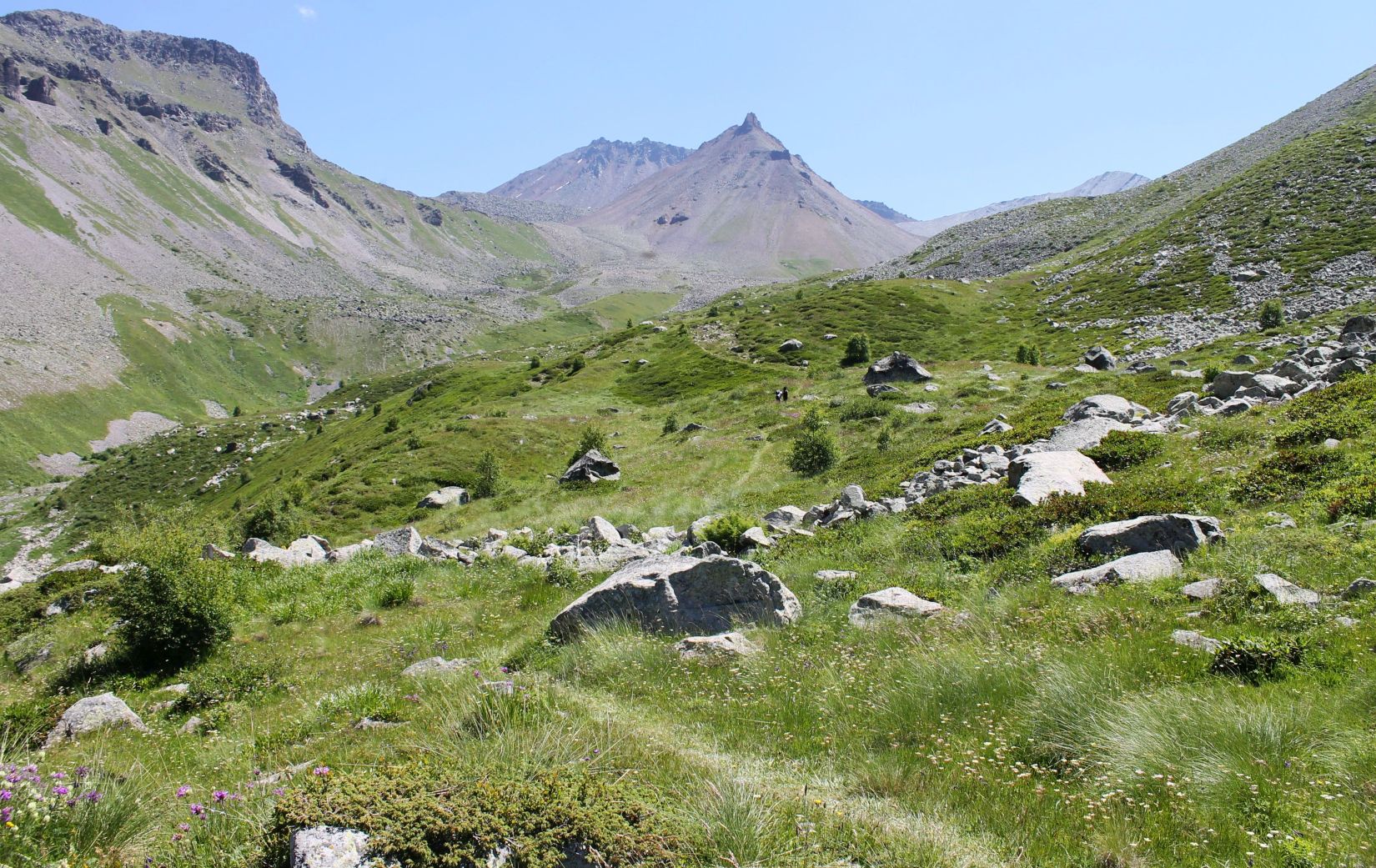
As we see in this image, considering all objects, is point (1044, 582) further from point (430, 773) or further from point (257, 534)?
point (257, 534)

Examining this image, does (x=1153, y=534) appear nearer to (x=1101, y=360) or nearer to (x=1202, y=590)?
(x=1202, y=590)

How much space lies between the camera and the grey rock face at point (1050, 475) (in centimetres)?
1529

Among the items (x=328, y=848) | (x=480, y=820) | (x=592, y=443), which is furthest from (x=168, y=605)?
(x=592, y=443)

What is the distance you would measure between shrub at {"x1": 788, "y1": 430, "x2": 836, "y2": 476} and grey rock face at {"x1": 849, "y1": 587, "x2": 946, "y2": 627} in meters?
20.0

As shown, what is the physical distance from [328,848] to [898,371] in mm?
49195

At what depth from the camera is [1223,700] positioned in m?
6.03

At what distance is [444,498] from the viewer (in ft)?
134

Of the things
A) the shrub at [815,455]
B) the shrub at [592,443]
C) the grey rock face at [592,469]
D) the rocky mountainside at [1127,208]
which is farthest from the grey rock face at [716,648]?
the rocky mountainside at [1127,208]

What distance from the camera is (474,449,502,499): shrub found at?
40469 mm

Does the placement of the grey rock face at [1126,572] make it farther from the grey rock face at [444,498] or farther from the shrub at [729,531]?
the grey rock face at [444,498]

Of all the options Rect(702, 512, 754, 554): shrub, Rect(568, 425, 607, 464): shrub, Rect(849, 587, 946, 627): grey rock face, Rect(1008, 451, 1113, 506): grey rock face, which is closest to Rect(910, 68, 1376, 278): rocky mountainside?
Rect(568, 425, 607, 464): shrub

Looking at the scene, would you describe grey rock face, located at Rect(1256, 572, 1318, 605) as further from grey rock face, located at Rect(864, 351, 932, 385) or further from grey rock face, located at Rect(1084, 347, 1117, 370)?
grey rock face, located at Rect(1084, 347, 1117, 370)

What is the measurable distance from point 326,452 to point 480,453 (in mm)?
34521

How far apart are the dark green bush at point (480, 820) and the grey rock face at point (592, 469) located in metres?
33.2
